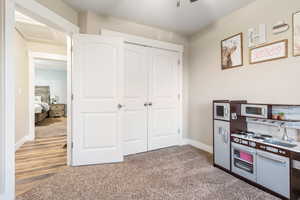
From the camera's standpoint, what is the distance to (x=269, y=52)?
219cm

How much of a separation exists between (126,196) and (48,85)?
896 centimetres

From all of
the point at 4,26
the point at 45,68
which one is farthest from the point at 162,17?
the point at 45,68

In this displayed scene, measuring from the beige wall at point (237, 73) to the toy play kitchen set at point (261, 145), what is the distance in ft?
0.94

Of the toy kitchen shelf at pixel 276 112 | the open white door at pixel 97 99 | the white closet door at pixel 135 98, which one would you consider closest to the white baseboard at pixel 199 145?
the white closet door at pixel 135 98

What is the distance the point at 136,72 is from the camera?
10.3ft

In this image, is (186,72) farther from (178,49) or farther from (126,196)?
(126,196)

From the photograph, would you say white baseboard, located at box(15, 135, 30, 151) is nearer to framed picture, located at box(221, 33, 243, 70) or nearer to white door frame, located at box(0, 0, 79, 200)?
white door frame, located at box(0, 0, 79, 200)

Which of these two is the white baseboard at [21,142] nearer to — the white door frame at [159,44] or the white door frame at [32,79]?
the white door frame at [32,79]

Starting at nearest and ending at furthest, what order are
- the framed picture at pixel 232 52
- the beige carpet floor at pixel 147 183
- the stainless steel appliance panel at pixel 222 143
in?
1. the beige carpet floor at pixel 147 183
2. the stainless steel appliance panel at pixel 222 143
3. the framed picture at pixel 232 52

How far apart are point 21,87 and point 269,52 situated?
15.5 ft

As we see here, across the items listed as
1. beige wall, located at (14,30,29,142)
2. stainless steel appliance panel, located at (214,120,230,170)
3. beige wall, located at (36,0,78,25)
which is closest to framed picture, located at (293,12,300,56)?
stainless steel appliance panel, located at (214,120,230,170)

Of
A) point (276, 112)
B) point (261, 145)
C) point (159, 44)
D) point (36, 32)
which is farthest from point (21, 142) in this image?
point (276, 112)

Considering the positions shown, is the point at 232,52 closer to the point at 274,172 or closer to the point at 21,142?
the point at 274,172

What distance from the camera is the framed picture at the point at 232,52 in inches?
102
